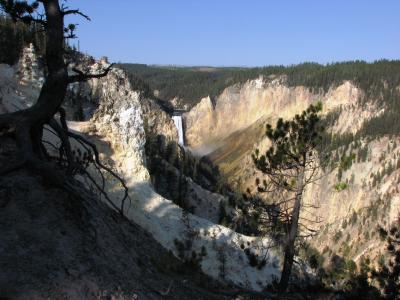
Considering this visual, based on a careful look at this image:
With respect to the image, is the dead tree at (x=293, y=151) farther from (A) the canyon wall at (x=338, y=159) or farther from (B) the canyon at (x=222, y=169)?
(A) the canyon wall at (x=338, y=159)

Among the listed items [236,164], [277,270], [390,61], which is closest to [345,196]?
[236,164]

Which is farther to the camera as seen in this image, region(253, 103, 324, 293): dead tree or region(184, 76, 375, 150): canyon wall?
region(184, 76, 375, 150): canyon wall

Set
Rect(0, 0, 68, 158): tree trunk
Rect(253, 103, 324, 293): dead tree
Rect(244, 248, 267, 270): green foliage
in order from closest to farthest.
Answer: Rect(0, 0, 68, 158): tree trunk → Rect(253, 103, 324, 293): dead tree → Rect(244, 248, 267, 270): green foliage

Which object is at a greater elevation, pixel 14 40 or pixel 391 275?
pixel 14 40

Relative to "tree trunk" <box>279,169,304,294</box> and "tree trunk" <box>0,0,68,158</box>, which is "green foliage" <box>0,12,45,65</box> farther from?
"tree trunk" <box>0,0,68,158</box>

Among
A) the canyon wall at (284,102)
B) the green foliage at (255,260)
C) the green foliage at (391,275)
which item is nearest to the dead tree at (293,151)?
the green foliage at (391,275)

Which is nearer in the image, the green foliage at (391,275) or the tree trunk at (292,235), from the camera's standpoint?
the green foliage at (391,275)

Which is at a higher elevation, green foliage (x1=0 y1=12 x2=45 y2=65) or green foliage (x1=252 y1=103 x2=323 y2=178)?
green foliage (x1=0 y1=12 x2=45 y2=65)

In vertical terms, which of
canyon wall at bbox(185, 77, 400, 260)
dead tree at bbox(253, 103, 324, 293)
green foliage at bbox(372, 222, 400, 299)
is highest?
dead tree at bbox(253, 103, 324, 293)

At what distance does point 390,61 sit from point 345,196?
9011 centimetres

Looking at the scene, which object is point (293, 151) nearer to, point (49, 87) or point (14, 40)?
point (49, 87)

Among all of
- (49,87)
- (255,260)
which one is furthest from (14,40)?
(49,87)

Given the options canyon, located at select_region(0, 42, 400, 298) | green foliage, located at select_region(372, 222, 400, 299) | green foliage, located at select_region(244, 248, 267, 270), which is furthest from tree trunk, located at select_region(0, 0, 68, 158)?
green foliage, located at select_region(244, 248, 267, 270)

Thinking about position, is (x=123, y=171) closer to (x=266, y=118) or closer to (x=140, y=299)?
(x=140, y=299)
